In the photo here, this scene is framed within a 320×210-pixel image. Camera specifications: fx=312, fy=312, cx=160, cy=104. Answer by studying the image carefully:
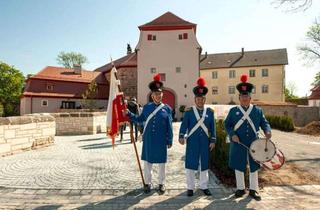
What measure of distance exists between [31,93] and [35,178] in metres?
30.1

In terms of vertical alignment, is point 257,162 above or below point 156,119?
below

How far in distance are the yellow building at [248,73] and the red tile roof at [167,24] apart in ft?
65.9

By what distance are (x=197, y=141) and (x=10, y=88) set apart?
51.2 metres

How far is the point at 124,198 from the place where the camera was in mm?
5254

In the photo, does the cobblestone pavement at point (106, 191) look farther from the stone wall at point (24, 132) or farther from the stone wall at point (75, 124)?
the stone wall at point (75, 124)

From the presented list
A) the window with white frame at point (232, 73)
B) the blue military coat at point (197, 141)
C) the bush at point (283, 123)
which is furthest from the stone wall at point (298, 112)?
the blue military coat at point (197, 141)

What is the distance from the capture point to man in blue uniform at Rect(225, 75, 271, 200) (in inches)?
209

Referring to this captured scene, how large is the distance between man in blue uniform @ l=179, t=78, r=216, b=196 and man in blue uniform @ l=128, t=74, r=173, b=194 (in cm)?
37

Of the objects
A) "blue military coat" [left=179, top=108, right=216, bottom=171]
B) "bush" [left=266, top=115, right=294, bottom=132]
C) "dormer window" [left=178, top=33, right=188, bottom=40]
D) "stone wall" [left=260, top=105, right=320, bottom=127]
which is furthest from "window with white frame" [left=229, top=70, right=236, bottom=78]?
"blue military coat" [left=179, top=108, right=216, bottom=171]

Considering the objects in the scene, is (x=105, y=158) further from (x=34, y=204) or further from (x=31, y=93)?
(x=31, y=93)

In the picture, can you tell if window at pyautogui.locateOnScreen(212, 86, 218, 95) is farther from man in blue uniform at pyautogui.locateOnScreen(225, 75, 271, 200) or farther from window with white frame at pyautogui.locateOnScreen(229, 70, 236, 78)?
man in blue uniform at pyautogui.locateOnScreen(225, 75, 271, 200)

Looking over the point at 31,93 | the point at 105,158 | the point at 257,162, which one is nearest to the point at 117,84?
the point at 257,162

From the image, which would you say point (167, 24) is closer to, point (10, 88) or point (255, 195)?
point (255, 195)

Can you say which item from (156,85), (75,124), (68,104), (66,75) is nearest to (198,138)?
(156,85)
